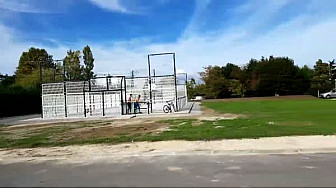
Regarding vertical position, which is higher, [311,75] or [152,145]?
[311,75]

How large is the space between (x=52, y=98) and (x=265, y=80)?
59.1m

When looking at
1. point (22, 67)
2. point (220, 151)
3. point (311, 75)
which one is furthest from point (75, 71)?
point (220, 151)

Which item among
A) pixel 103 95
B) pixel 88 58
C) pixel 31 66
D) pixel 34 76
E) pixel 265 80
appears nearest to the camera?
pixel 103 95

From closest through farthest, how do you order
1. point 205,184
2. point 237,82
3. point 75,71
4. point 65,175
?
point 205,184
point 65,175
point 75,71
point 237,82

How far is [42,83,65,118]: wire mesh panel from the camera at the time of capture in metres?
34.9

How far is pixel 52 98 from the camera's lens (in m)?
35.1

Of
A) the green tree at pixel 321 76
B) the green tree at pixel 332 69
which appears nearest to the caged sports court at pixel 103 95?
the green tree at pixel 321 76

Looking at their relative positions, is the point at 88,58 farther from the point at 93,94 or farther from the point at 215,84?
the point at 93,94

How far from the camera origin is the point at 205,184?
22.5ft

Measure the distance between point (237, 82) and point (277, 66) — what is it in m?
10.4

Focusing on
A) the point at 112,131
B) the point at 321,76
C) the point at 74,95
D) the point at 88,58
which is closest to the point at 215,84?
the point at 321,76

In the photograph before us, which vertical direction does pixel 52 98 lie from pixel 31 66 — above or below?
below

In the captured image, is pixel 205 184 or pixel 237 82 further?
pixel 237 82

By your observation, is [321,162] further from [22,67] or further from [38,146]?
[22,67]
